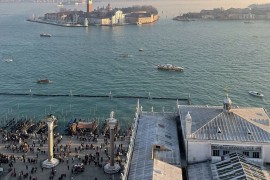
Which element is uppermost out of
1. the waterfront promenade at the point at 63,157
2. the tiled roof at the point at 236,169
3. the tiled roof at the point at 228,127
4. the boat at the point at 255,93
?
the tiled roof at the point at 228,127

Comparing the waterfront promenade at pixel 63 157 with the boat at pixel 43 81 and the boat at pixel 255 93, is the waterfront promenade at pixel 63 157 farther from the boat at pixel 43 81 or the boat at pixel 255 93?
the boat at pixel 43 81

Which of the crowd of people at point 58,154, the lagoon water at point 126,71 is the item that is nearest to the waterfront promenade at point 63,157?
the crowd of people at point 58,154

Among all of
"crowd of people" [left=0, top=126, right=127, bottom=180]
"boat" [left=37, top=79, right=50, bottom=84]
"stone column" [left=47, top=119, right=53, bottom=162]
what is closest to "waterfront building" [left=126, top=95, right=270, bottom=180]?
"crowd of people" [left=0, top=126, right=127, bottom=180]

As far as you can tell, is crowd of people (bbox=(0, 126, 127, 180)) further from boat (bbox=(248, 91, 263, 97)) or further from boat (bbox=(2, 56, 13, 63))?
boat (bbox=(2, 56, 13, 63))

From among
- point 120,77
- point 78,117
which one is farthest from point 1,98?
point 120,77

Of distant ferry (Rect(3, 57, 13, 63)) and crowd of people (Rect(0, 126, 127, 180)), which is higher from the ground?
distant ferry (Rect(3, 57, 13, 63))

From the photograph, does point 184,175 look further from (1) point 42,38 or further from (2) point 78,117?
(1) point 42,38
